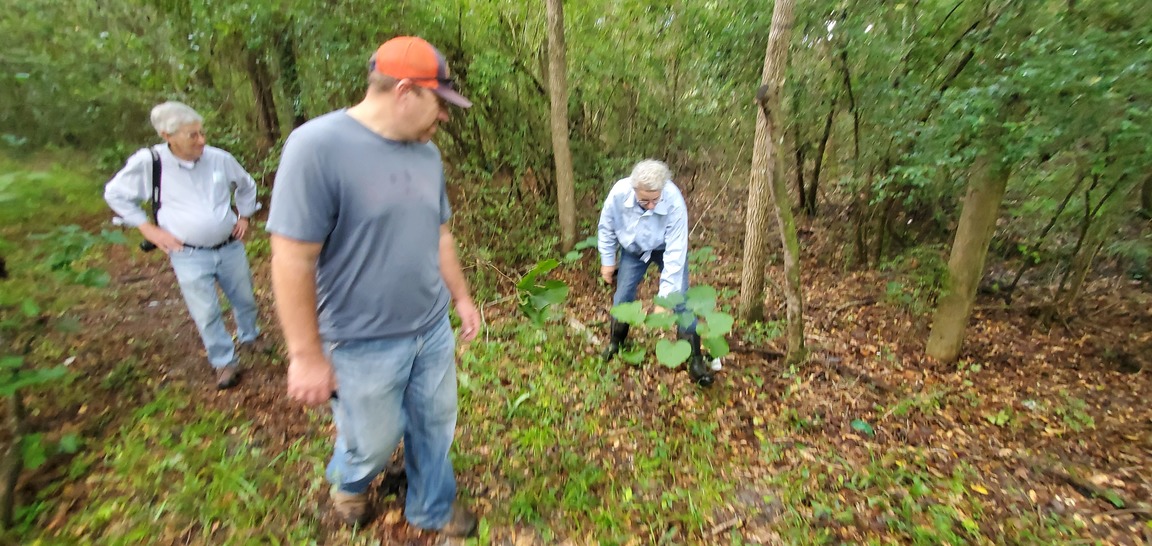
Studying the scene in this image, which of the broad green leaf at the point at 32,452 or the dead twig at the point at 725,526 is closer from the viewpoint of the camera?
the broad green leaf at the point at 32,452

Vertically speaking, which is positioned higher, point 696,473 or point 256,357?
point 256,357

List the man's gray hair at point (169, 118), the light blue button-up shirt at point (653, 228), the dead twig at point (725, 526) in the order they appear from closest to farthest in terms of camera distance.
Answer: the dead twig at point (725, 526) → the man's gray hair at point (169, 118) → the light blue button-up shirt at point (653, 228)

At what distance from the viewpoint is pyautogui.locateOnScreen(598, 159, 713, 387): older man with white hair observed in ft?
11.2

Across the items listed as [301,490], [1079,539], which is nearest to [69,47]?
[301,490]

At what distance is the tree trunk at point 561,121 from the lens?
5594 millimetres

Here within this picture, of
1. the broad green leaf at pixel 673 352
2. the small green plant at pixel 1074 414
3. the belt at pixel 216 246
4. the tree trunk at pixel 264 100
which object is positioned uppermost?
the tree trunk at pixel 264 100

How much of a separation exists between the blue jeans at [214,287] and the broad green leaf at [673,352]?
2814mm

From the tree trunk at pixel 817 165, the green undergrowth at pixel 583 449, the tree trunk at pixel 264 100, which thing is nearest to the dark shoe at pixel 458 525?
the green undergrowth at pixel 583 449

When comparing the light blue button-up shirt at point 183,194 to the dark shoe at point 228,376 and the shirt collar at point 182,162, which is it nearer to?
the shirt collar at point 182,162

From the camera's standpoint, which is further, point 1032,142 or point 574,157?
point 574,157

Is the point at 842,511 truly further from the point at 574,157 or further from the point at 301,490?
the point at 574,157

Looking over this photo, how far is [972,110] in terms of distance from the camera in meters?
4.19

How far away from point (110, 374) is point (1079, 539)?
5837 mm

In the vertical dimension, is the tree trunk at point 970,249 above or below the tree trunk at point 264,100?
below
